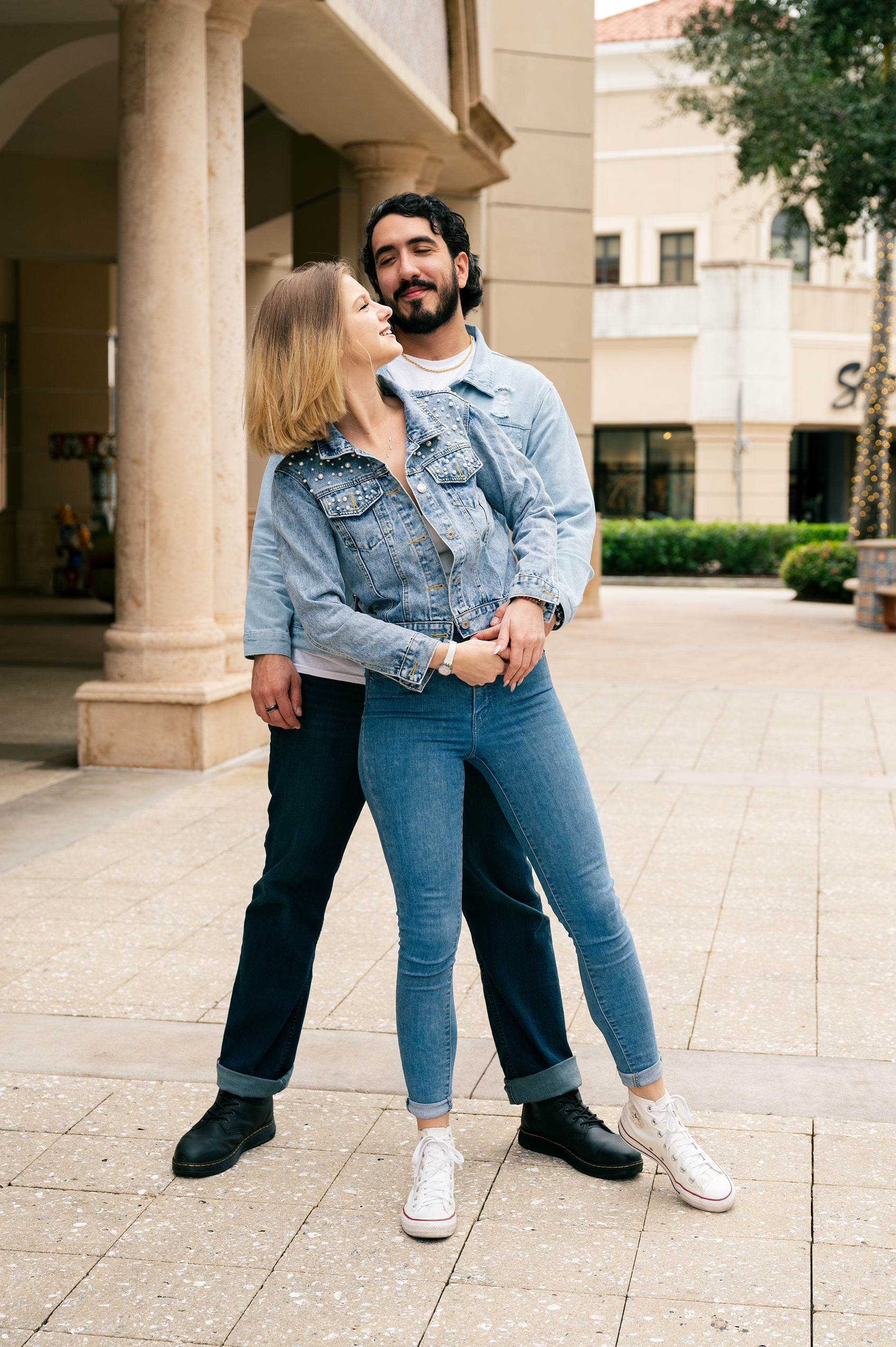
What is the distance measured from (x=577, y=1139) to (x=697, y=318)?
33834 millimetres

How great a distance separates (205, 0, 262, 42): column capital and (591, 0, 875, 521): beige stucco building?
2692 centimetres

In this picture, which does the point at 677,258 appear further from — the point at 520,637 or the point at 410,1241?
the point at 410,1241

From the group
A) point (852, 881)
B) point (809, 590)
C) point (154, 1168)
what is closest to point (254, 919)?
point (154, 1168)

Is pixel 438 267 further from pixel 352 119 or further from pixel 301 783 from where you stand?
pixel 352 119

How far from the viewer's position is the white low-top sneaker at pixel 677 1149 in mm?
2887

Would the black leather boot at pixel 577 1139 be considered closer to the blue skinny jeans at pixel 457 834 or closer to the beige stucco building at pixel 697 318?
the blue skinny jeans at pixel 457 834

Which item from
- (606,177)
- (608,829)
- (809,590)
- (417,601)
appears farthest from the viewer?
(606,177)

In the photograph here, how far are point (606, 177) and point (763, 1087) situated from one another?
35.7 m

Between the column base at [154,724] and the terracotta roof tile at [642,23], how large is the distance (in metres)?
31.9

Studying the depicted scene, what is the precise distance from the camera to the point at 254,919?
123 inches

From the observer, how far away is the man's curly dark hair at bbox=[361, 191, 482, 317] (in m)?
2.89

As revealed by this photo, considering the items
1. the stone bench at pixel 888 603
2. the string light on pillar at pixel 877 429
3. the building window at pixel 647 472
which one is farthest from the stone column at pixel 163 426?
the building window at pixel 647 472

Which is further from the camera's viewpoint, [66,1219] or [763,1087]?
[763,1087]

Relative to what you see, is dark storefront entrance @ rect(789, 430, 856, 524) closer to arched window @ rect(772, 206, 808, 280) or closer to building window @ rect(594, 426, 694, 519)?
building window @ rect(594, 426, 694, 519)
